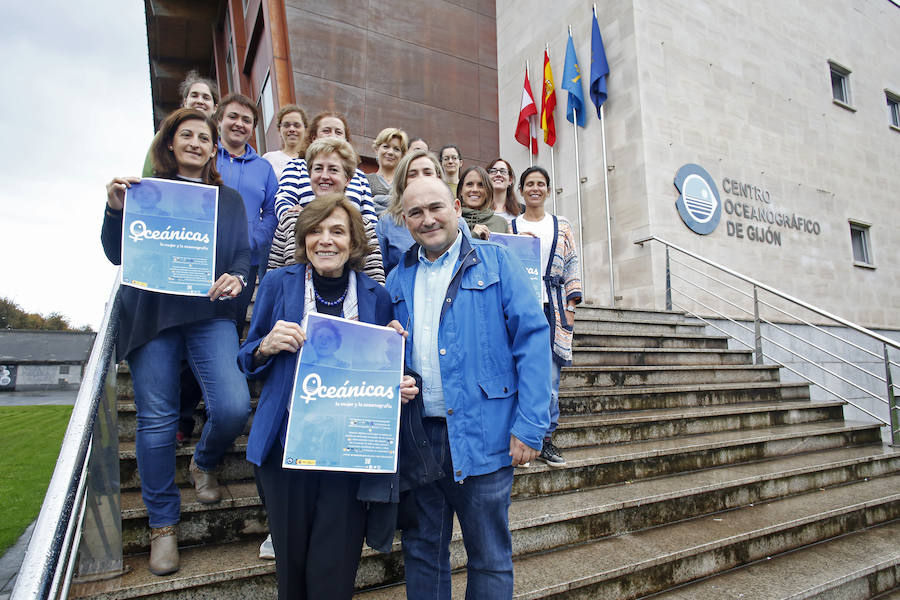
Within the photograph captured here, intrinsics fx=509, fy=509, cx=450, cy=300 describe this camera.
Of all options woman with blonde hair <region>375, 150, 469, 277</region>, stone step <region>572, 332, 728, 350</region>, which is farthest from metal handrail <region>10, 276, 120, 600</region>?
stone step <region>572, 332, 728, 350</region>

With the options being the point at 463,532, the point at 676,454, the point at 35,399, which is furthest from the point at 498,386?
the point at 35,399

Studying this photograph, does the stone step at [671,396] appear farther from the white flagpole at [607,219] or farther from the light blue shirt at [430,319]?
the white flagpole at [607,219]

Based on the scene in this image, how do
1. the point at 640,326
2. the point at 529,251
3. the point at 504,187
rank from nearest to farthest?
the point at 529,251
the point at 504,187
the point at 640,326

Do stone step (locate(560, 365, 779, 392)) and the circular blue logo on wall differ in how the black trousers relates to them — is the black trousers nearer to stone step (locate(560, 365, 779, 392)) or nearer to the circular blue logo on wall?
stone step (locate(560, 365, 779, 392))

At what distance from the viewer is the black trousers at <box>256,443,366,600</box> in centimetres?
162

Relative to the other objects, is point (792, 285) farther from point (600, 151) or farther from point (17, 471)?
point (17, 471)

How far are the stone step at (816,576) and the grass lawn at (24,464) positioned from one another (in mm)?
4460

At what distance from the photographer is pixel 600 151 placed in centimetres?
933

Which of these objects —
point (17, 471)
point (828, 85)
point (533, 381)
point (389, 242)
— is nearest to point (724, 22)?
point (828, 85)

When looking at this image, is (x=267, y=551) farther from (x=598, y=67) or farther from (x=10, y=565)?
(x=598, y=67)

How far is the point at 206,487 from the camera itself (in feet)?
8.02

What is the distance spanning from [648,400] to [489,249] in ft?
11.7

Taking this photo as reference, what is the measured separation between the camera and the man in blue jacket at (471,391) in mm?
1787

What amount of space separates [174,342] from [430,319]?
1.12 m
